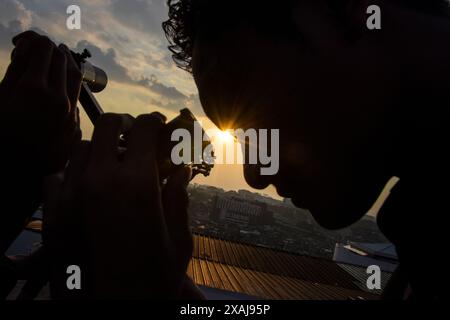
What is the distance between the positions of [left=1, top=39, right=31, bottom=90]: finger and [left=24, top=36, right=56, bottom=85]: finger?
0.03 m

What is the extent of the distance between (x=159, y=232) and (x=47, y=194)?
425mm

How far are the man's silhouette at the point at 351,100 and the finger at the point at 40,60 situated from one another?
2.29ft

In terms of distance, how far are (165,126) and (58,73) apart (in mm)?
556

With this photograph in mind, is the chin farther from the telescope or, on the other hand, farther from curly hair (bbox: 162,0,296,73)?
curly hair (bbox: 162,0,296,73)

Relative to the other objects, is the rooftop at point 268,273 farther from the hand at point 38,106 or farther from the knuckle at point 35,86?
the knuckle at point 35,86

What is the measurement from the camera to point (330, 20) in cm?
140

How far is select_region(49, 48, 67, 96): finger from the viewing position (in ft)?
4.17

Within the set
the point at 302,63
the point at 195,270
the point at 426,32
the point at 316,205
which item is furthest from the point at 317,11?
the point at 195,270

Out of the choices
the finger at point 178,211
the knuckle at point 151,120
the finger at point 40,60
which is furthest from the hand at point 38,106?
the finger at point 178,211

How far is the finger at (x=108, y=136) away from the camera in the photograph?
1057 mm

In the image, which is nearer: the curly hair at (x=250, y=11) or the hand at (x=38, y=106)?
the hand at (x=38, y=106)

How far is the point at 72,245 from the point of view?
1021mm

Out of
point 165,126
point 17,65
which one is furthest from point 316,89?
point 17,65

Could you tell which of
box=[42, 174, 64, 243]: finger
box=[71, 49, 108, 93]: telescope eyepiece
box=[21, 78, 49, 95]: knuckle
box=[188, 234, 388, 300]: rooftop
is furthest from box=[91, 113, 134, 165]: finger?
box=[188, 234, 388, 300]: rooftop
